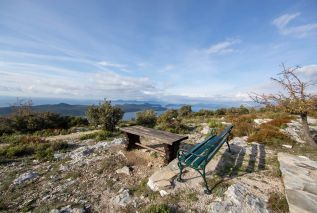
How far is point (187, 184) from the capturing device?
4.11m

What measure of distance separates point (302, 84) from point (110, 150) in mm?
7851

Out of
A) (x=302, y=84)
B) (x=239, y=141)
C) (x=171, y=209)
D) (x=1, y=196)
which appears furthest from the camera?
(x=239, y=141)

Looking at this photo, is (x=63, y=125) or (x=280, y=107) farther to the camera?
(x=63, y=125)

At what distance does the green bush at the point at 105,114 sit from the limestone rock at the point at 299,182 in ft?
28.0

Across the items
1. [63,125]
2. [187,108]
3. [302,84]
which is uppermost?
[302,84]

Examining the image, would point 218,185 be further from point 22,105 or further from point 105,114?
point 22,105

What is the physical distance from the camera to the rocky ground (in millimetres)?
3537

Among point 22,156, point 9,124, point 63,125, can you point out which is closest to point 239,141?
point 22,156

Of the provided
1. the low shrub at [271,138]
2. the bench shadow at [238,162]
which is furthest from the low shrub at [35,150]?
the low shrub at [271,138]

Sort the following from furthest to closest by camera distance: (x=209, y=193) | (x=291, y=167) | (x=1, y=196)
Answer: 1. (x=291, y=167)
2. (x=1, y=196)
3. (x=209, y=193)

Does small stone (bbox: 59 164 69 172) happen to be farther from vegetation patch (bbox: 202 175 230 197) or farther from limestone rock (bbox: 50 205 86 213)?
vegetation patch (bbox: 202 175 230 197)

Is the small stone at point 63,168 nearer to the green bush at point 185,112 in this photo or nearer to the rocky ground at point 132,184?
the rocky ground at point 132,184

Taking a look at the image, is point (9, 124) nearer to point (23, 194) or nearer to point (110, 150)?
point (110, 150)

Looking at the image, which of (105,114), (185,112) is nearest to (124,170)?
(105,114)
